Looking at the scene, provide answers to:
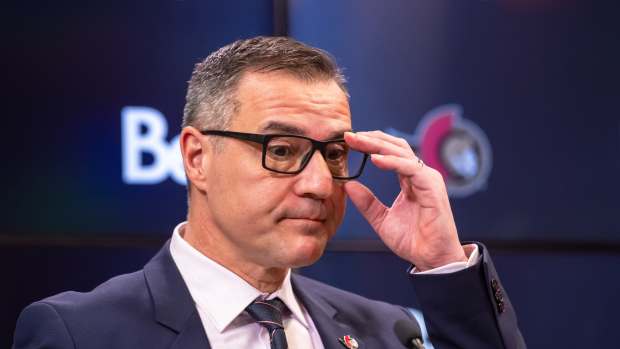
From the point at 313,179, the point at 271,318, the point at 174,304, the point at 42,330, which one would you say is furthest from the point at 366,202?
the point at 42,330

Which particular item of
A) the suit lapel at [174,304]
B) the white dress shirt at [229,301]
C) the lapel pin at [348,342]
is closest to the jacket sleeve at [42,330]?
the suit lapel at [174,304]

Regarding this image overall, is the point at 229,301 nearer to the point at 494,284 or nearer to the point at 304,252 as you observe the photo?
the point at 304,252

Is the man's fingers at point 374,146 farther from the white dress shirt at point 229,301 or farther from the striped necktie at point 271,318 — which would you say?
the striped necktie at point 271,318

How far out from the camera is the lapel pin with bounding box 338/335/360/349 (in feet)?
7.58

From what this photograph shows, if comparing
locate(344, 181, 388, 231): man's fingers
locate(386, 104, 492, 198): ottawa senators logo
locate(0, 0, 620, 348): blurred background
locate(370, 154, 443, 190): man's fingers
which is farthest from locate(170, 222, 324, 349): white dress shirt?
locate(386, 104, 492, 198): ottawa senators logo

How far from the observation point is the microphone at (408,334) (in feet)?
7.77

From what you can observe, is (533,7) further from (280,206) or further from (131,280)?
(131,280)

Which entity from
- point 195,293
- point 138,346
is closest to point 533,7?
point 195,293

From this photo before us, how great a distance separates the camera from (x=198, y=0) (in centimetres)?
334

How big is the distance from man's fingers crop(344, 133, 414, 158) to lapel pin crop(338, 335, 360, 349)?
0.54m

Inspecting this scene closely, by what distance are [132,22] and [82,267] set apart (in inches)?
37.5

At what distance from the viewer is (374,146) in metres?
2.18

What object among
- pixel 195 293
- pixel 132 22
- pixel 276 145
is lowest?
pixel 195 293

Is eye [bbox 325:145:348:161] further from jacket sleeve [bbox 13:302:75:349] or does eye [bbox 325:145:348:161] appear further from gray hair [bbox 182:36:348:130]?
jacket sleeve [bbox 13:302:75:349]
